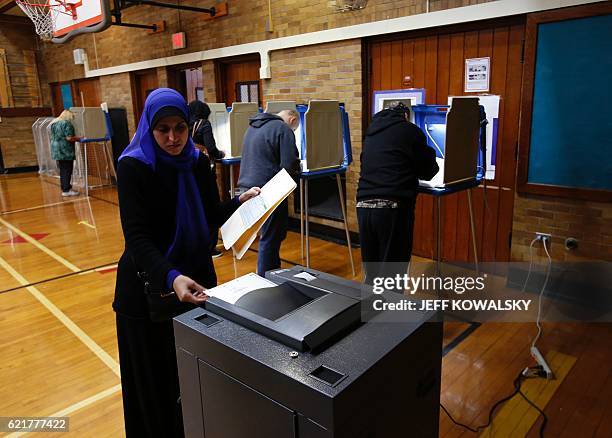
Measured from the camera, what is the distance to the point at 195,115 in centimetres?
412

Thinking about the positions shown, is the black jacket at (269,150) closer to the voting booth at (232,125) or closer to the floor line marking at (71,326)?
the voting booth at (232,125)

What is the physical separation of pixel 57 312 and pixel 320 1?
354 cm

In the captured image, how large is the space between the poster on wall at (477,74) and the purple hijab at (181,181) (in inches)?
107

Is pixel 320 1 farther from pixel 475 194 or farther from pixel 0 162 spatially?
pixel 0 162

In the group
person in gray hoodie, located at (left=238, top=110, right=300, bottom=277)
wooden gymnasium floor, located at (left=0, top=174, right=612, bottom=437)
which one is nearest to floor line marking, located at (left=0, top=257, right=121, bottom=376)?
wooden gymnasium floor, located at (left=0, top=174, right=612, bottom=437)

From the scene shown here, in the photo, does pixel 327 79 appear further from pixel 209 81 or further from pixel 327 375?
pixel 327 375

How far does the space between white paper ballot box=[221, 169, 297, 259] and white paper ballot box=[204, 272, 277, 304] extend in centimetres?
21

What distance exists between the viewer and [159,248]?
144 cm

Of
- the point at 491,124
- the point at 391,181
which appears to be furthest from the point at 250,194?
the point at 491,124

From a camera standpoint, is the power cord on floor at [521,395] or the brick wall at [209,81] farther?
the brick wall at [209,81]

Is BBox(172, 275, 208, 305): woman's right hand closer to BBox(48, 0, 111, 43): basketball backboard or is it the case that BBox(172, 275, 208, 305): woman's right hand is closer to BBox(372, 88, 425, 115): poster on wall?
BBox(372, 88, 425, 115): poster on wall

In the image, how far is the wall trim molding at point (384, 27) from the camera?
308 cm

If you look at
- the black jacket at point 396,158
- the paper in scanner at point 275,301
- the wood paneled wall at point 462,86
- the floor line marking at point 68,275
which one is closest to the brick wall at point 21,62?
the floor line marking at point 68,275

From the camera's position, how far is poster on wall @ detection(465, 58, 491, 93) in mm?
3447
